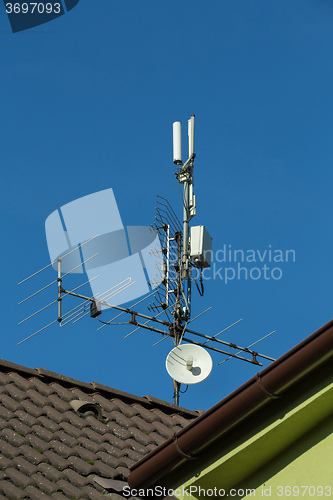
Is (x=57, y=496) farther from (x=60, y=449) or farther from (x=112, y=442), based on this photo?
(x=112, y=442)

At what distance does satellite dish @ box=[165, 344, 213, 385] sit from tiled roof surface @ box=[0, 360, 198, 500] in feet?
6.31

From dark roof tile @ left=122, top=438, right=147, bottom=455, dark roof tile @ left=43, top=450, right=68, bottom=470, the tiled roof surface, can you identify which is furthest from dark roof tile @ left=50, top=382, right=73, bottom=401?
dark roof tile @ left=43, top=450, right=68, bottom=470

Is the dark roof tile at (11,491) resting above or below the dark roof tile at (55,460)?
below

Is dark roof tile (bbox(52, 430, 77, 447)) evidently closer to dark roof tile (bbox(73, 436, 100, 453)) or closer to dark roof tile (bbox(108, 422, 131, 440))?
dark roof tile (bbox(73, 436, 100, 453))

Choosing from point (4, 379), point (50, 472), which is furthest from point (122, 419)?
point (50, 472)

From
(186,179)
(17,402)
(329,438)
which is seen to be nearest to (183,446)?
(329,438)

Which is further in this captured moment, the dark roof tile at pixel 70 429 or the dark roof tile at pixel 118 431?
the dark roof tile at pixel 118 431

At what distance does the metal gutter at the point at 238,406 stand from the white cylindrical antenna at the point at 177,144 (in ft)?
28.1

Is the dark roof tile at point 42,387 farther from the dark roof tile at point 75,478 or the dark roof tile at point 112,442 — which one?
the dark roof tile at point 75,478

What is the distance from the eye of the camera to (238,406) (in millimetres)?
5180

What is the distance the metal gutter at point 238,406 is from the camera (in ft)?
16.7

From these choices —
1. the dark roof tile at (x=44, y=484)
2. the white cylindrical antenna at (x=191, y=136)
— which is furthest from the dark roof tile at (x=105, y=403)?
the white cylindrical antenna at (x=191, y=136)

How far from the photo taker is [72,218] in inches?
486

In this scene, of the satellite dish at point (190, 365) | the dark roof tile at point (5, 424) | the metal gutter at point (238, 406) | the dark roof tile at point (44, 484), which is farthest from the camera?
the satellite dish at point (190, 365)
